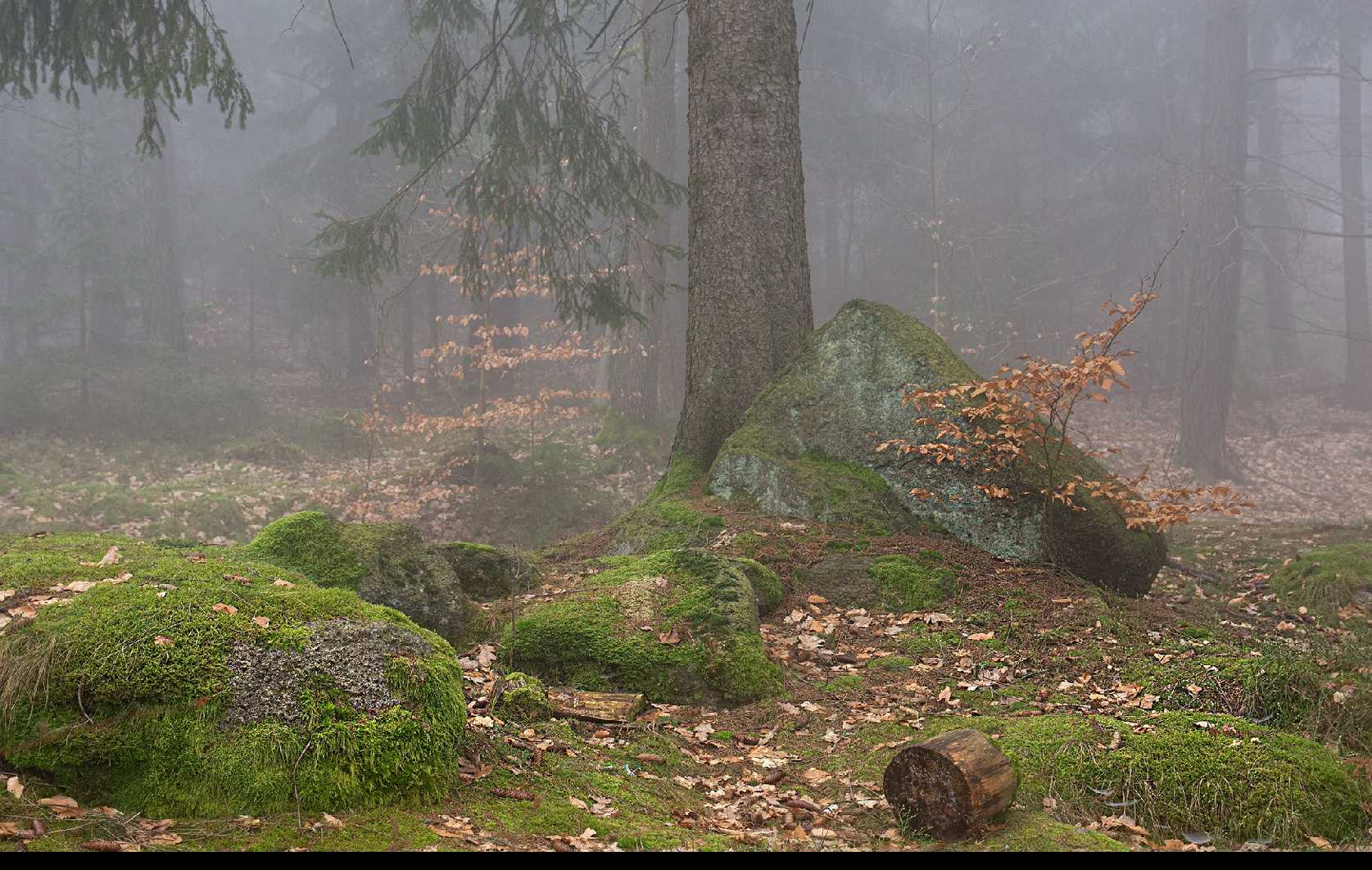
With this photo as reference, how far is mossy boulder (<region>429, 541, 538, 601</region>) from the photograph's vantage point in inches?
224

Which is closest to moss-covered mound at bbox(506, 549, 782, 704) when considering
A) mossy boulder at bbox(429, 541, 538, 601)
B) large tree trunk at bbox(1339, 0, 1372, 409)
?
mossy boulder at bbox(429, 541, 538, 601)

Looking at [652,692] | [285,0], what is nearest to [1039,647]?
[652,692]

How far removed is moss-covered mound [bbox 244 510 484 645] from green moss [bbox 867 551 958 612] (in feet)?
8.17

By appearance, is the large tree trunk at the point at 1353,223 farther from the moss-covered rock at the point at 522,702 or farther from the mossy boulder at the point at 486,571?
the moss-covered rock at the point at 522,702

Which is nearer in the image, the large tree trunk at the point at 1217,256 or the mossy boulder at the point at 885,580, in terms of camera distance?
the mossy boulder at the point at 885,580

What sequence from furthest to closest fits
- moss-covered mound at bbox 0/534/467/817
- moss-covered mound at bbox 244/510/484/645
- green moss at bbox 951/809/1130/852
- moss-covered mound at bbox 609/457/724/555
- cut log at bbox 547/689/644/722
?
moss-covered mound at bbox 609/457/724/555 → moss-covered mound at bbox 244/510/484/645 → cut log at bbox 547/689/644/722 → green moss at bbox 951/809/1130/852 → moss-covered mound at bbox 0/534/467/817

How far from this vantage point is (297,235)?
27453 mm

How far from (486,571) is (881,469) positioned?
114 inches

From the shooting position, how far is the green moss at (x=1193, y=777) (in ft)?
10.1

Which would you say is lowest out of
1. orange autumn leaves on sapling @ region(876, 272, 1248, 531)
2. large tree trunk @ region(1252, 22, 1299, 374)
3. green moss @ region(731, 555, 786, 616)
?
green moss @ region(731, 555, 786, 616)

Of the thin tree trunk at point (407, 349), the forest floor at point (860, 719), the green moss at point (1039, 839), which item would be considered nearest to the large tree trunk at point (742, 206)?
the forest floor at point (860, 719)

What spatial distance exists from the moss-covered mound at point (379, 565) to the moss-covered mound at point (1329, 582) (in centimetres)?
526

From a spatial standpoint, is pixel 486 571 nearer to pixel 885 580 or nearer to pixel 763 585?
pixel 763 585

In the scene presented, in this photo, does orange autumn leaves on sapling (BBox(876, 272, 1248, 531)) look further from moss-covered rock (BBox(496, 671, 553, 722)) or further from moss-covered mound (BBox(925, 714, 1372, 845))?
moss-covered rock (BBox(496, 671, 553, 722))
